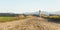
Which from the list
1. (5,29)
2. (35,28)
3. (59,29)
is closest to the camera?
(5,29)

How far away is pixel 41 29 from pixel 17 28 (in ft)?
7.41

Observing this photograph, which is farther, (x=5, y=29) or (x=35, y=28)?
(x=35, y=28)

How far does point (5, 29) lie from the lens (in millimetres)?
12414

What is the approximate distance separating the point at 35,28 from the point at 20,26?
1.38 m

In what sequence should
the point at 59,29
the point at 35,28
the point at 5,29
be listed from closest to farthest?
the point at 5,29, the point at 35,28, the point at 59,29

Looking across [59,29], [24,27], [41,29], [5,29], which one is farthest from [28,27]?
[59,29]

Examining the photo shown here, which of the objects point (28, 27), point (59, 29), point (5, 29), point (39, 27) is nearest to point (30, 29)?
point (28, 27)

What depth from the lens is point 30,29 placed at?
41.7 feet

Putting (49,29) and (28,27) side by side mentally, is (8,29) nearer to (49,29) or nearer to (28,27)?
(28,27)

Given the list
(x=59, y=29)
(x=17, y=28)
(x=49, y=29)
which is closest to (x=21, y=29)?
(x=17, y=28)

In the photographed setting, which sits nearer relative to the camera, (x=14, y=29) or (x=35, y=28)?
(x=14, y=29)

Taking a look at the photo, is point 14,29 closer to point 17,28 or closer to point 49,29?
point 17,28

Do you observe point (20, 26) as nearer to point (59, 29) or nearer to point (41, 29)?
point (41, 29)

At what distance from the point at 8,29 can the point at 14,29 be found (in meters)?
0.52
